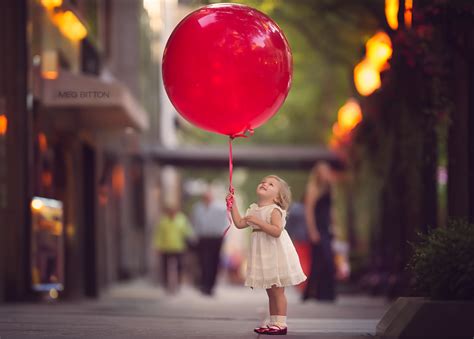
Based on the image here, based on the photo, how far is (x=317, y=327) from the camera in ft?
26.7

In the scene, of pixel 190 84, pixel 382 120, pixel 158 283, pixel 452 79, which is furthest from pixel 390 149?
pixel 158 283

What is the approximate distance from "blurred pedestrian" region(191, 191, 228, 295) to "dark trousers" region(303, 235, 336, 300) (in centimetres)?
357

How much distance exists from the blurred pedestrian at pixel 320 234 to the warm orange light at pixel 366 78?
6.61 ft

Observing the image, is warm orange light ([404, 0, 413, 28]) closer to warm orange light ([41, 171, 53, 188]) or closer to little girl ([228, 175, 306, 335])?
little girl ([228, 175, 306, 335])

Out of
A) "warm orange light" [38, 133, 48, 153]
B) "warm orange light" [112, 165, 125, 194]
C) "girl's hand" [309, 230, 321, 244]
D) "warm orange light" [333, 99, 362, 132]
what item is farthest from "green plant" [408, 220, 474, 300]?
"warm orange light" [112, 165, 125, 194]

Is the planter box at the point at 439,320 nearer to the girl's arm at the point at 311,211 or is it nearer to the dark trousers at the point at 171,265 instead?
the girl's arm at the point at 311,211

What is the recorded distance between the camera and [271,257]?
7.24 metres

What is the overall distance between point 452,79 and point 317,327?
12.4ft

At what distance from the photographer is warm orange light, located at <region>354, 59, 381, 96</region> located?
1544 cm

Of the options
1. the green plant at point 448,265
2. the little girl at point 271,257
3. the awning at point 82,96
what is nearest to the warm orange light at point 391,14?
the awning at point 82,96

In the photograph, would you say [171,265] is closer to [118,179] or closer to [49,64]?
[118,179]

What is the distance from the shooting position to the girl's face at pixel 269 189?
734 cm

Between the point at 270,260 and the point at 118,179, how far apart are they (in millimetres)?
15413

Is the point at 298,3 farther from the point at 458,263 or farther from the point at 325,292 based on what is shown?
the point at 458,263
